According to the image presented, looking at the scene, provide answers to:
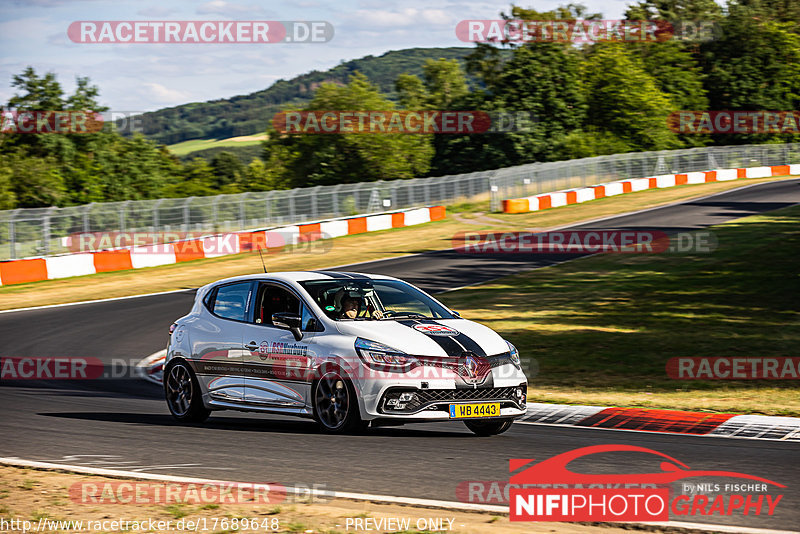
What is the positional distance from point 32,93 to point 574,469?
217ft

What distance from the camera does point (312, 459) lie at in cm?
783

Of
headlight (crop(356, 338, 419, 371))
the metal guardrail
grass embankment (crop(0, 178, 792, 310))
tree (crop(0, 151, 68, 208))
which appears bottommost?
grass embankment (crop(0, 178, 792, 310))

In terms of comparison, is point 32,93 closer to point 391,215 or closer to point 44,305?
point 391,215

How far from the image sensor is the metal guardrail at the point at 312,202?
28062 mm

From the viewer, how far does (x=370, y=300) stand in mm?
9828

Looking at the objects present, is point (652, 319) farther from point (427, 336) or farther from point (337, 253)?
point (337, 253)

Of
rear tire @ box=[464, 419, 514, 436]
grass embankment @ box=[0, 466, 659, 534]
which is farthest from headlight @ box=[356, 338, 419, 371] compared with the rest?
grass embankment @ box=[0, 466, 659, 534]

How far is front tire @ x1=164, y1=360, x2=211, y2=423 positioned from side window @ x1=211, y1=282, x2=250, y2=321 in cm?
76

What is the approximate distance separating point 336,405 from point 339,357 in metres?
0.48

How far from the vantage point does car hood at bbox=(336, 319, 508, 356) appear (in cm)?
868

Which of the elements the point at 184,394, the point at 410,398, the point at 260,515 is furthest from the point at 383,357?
the point at 184,394

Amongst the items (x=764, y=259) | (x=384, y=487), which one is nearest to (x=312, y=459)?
(x=384, y=487)
